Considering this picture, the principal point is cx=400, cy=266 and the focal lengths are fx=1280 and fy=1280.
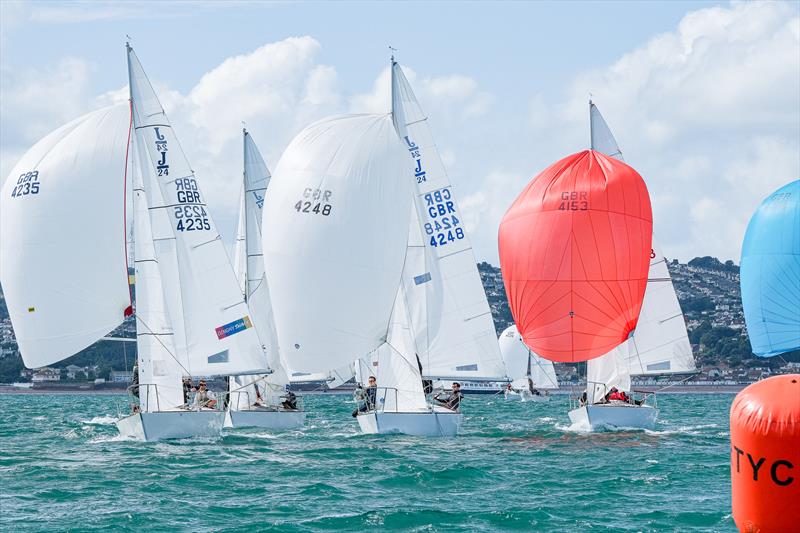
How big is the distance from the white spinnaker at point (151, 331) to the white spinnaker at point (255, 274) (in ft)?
20.5

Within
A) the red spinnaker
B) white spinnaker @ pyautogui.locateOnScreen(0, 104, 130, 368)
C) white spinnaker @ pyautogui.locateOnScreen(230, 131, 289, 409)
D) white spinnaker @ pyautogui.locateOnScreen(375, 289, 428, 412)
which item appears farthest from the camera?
white spinnaker @ pyautogui.locateOnScreen(230, 131, 289, 409)

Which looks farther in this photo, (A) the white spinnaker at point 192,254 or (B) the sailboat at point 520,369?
(B) the sailboat at point 520,369

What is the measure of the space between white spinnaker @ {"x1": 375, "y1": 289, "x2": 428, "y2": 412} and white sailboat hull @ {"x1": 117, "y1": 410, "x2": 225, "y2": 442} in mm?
3452

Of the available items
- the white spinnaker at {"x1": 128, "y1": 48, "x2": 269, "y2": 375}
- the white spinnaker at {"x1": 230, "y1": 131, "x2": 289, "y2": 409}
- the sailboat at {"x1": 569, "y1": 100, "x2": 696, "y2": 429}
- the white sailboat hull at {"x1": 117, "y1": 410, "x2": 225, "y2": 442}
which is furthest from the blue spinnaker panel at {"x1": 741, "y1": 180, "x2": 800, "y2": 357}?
the white sailboat hull at {"x1": 117, "y1": 410, "x2": 225, "y2": 442}

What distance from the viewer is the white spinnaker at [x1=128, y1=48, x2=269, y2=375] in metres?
25.8

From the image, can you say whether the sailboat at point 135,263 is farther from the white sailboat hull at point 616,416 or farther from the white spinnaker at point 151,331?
the white sailboat hull at point 616,416

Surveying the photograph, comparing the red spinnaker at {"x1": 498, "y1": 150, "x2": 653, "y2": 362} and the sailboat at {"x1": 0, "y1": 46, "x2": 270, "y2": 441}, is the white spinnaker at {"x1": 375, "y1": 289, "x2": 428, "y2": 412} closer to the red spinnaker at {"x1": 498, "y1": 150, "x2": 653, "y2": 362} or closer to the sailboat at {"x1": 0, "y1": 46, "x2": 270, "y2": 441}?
the sailboat at {"x1": 0, "y1": 46, "x2": 270, "y2": 441}

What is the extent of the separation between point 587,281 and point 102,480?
39.6 ft

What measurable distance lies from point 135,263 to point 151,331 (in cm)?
140

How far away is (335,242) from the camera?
82.4 feet

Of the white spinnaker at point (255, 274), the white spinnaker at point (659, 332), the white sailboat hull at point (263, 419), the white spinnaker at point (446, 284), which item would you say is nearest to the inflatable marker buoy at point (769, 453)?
the white spinnaker at point (446, 284)

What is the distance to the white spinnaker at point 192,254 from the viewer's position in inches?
1015

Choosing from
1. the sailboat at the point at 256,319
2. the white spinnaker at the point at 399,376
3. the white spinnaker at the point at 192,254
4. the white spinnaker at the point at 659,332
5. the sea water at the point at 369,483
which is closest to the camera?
→ the sea water at the point at 369,483

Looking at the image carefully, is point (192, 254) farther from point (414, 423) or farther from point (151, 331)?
point (414, 423)
